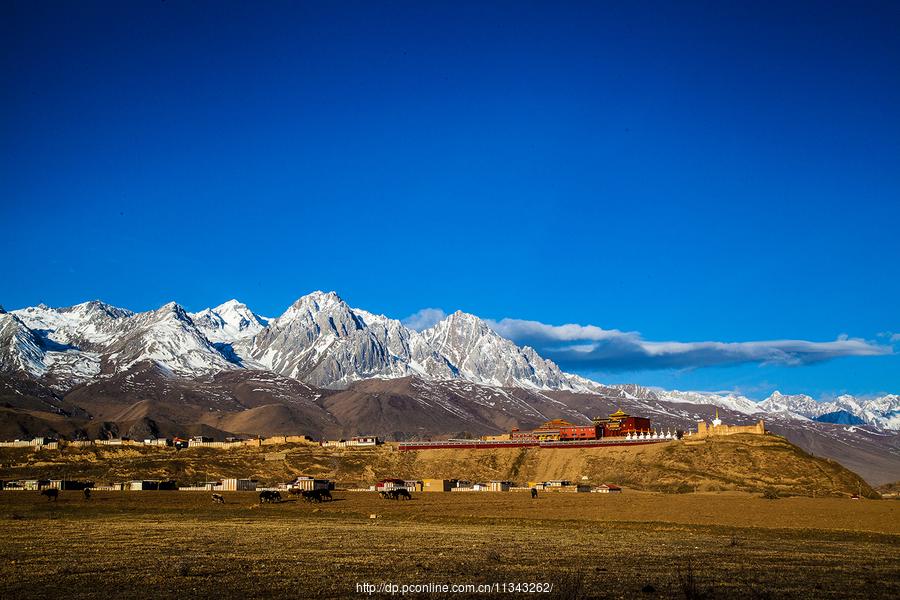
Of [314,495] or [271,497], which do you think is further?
[314,495]

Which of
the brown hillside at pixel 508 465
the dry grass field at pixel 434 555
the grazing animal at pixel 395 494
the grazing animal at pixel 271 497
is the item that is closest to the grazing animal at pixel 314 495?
the grazing animal at pixel 271 497

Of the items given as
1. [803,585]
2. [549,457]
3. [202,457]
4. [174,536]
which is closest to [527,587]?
[803,585]

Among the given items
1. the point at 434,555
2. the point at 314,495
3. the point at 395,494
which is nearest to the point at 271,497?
the point at 314,495

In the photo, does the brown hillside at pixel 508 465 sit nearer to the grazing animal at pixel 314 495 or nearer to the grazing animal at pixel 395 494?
the grazing animal at pixel 395 494

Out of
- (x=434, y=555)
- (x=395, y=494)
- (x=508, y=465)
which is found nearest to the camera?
(x=434, y=555)

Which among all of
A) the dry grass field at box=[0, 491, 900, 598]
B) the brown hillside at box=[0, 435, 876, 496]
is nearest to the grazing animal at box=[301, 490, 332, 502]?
the dry grass field at box=[0, 491, 900, 598]

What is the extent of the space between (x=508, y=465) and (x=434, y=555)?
421ft

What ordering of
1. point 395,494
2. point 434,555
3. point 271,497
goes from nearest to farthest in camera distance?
1. point 434,555
2. point 271,497
3. point 395,494

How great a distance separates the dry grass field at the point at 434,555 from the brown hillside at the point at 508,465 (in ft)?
222

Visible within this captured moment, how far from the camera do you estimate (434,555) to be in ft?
107

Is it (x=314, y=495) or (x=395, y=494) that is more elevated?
(x=314, y=495)

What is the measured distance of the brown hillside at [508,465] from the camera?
124688 mm

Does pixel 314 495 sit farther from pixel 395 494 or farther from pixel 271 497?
pixel 395 494

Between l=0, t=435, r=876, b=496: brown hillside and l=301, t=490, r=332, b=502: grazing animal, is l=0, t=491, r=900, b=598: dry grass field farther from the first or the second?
l=0, t=435, r=876, b=496: brown hillside
